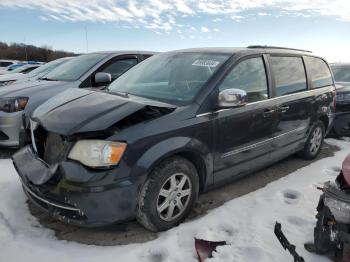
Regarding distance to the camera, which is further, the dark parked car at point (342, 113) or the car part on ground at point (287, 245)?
the dark parked car at point (342, 113)

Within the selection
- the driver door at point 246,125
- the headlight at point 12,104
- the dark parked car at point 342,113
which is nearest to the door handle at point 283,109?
the driver door at point 246,125

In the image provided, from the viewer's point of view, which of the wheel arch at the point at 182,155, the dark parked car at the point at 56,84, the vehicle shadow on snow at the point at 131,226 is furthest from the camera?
the dark parked car at the point at 56,84

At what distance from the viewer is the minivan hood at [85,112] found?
2855 millimetres

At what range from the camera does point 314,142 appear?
5.39m

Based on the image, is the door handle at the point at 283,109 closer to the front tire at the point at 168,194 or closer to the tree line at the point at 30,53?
the front tire at the point at 168,194

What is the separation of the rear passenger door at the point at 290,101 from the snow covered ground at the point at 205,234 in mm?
709

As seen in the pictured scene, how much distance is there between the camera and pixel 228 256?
2.74 metres

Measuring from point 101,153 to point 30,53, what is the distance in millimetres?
50530

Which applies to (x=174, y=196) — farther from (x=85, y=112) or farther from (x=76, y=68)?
(x=76, y=68)

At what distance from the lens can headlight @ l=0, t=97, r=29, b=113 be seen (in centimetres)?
505

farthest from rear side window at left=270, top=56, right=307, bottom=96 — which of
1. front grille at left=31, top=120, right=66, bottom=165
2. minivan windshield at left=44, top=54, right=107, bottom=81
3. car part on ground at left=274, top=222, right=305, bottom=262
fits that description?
minivan windshield at left=44, top=54, right=107, bottom=81

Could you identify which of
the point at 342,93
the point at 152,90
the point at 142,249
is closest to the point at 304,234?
the point at 142,249

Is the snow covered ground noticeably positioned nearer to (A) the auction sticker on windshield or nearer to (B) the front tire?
(B) the front tire

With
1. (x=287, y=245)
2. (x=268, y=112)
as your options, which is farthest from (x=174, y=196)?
(x=268, y=112)
